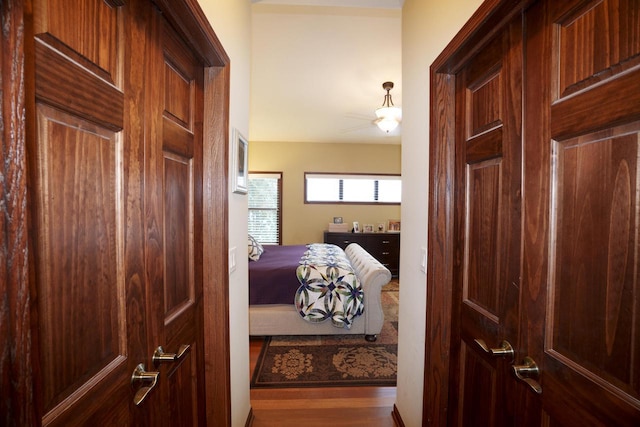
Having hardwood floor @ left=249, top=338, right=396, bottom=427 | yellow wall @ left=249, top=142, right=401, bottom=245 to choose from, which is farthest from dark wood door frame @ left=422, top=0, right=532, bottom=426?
yellow wall @ left=249, top=142, right=401, bottom=245

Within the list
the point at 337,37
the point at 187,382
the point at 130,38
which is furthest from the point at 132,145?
the point at 337,37

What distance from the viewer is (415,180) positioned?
1.64m

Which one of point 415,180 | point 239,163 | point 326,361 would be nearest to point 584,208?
point 415,180

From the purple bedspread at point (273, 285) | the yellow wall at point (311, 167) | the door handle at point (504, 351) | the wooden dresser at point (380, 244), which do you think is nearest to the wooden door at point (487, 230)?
the door handle at point (504, 351)

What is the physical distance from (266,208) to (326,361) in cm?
390

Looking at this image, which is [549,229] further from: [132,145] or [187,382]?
[187,382]

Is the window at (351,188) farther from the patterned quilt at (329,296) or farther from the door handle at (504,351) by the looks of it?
the door handle at (504,351)

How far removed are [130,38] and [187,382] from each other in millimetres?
1188

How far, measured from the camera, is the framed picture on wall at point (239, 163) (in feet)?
4.86

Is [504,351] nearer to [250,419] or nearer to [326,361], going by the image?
[250,419]

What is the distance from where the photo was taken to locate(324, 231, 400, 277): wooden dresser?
578 cm

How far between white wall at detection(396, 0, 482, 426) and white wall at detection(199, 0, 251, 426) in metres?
0.94

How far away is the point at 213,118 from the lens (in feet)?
4.28

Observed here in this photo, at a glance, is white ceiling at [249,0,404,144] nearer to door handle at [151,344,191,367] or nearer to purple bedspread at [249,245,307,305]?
door handle at [151,344,191,367]
